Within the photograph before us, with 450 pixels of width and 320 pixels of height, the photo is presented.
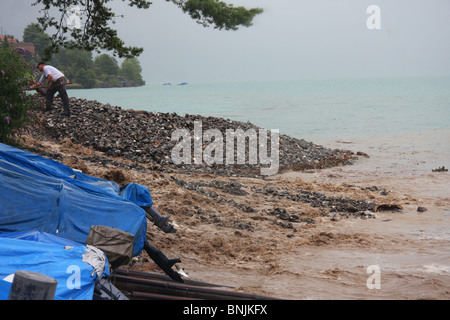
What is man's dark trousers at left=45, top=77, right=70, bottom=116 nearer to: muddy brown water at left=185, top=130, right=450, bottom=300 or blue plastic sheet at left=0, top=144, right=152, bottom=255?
blue plastic sheet at left=0, top=144, right=152, bottom=255

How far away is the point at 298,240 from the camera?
25.4ft

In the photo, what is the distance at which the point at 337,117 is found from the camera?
139 feet

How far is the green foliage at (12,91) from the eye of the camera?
8.73 m

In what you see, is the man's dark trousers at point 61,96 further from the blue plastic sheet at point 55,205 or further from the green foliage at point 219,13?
the blue plastic sheet at point 55,205

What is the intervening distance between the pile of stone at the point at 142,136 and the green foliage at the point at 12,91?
3.62 meters

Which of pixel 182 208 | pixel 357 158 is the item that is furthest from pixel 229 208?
pixel 357 158

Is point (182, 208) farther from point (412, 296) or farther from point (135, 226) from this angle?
point (412, 296)

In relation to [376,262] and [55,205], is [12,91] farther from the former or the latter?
[376,262]

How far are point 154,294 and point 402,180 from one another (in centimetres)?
1109

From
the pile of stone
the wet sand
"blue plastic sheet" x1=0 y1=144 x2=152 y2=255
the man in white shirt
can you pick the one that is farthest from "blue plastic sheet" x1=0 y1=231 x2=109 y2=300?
the man in white shirt

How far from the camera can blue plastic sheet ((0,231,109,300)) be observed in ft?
11.3

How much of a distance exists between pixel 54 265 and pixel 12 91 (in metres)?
6.42

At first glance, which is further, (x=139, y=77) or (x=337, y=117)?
(x=139, y=77)
